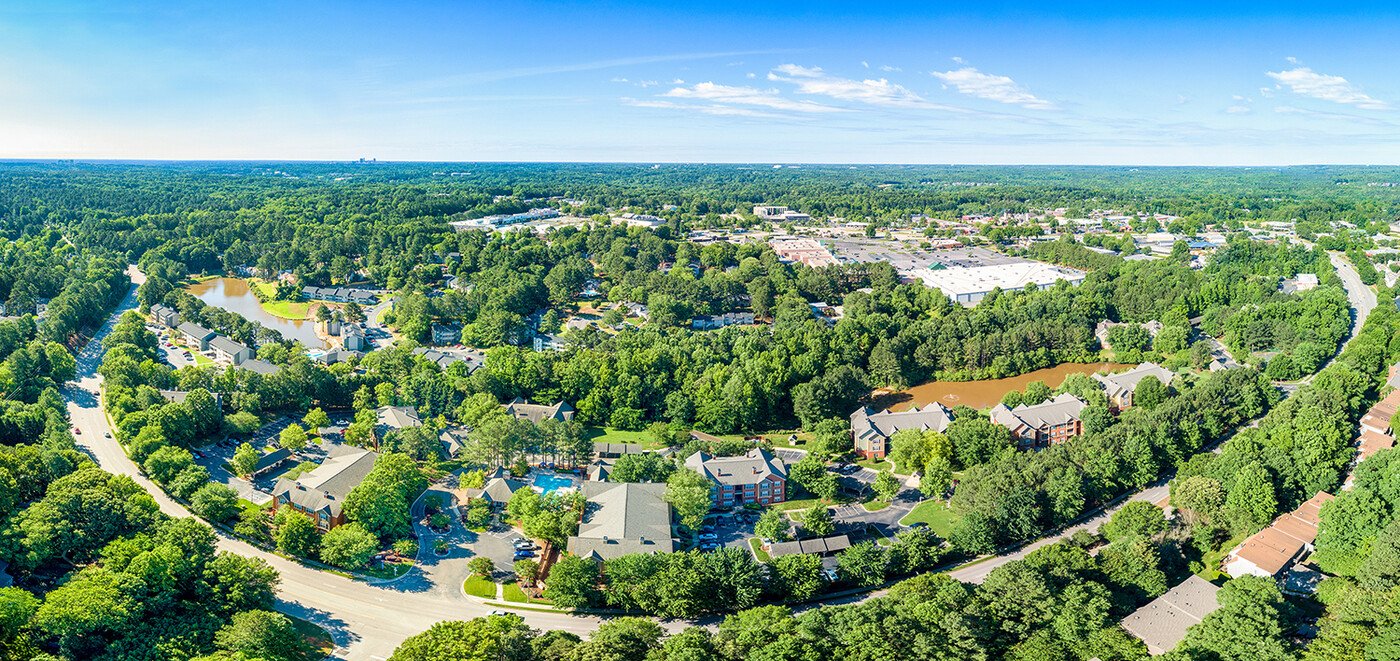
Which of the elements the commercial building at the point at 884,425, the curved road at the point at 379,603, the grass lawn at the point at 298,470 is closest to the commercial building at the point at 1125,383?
the commercial building at the point at 884,425

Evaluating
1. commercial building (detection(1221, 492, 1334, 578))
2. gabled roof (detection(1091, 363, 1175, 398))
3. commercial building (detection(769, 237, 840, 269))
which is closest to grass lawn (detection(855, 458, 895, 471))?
commercial building (detection(1221, 492, 1334, 578))

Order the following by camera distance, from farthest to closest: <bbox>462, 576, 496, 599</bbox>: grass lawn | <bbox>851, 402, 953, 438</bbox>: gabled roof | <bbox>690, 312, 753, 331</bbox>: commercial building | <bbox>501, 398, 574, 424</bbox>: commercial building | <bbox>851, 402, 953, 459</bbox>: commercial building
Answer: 1. <bbox>690, 312, 753, 331</bbox>: commercial building
2. <bbox>501, 398, 574, 424</bbox>: commercial building
3. <bbox>851, 402, 953, 438</bbox>: gabled roof
4. <bbox>851, 402, 953, 459</bbox>: commercial building
5. <bbox>462, 576, 496, 599</bbox>: grass lawn

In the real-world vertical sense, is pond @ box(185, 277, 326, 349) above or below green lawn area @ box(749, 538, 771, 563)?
above

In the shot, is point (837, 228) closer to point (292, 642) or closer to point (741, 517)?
point (741, 517)

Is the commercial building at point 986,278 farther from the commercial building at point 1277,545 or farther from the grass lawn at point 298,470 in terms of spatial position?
the grass lawn at point 298,470

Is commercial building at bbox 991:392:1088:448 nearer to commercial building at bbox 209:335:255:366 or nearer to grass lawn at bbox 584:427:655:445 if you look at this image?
grass lawn at bbox 584:427:655:445
